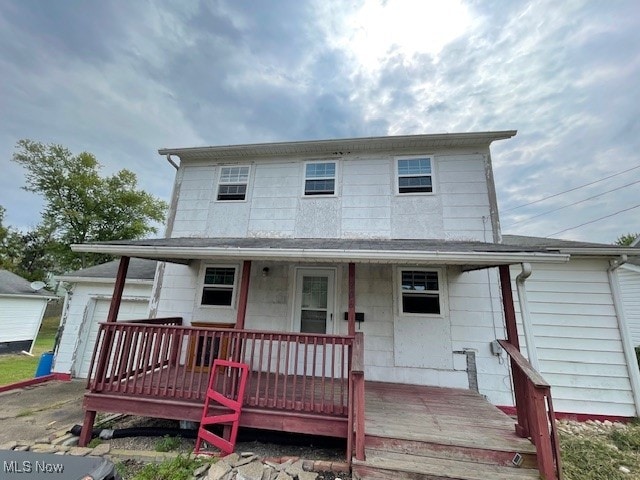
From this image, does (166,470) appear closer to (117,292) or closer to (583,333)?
(117,292)

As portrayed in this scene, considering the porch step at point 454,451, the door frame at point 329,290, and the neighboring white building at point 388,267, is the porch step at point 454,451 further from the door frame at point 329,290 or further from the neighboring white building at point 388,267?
the door frame at point 329,290

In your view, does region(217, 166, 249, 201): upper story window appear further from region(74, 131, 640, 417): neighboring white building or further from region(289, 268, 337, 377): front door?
region(289, 268, 337, 377): front door

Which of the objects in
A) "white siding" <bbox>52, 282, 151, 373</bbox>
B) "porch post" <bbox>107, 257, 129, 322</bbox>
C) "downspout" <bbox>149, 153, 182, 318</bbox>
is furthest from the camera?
"white siding" <bbox>52, 282, 151, 373</bbox>

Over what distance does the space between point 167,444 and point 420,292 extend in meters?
4.93

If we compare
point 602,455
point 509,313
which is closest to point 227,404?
point 509,313

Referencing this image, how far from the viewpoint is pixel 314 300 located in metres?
5.72

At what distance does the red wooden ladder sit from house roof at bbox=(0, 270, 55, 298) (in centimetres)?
1467

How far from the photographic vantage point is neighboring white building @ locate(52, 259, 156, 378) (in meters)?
7.26

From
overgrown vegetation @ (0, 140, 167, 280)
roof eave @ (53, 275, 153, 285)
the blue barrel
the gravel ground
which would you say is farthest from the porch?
overgrown vegetation @ (0, 140, 167, 280)

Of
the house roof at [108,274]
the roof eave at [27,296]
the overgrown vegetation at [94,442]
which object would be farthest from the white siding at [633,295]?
the roof eave at [27,296]

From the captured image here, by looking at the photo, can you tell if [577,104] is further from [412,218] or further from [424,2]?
[412,218]

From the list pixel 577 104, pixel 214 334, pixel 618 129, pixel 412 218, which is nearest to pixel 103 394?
pixel 214 334

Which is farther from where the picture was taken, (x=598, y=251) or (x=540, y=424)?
(x=598, y=251)

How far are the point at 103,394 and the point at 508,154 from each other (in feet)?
53.0
